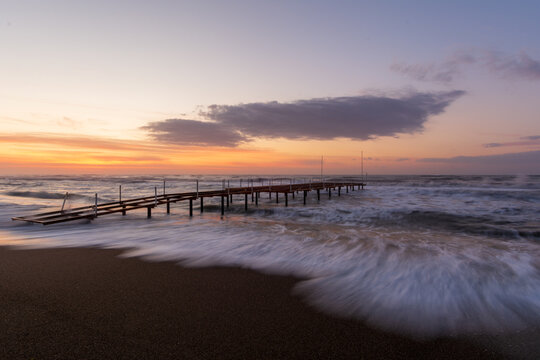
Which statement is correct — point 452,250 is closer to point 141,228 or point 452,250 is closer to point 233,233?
point 233,233

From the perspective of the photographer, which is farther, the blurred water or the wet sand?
the blurred water

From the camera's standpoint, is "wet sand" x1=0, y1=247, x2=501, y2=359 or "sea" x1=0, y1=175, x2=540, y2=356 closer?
"wet sand" x1=0, y1=247, x2=501, y2=359

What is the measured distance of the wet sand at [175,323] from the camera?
3.03m

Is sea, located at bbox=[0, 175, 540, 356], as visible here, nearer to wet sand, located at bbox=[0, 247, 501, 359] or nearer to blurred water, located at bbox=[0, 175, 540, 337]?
blurred water, located at bbox=[0, 175, 540, 337]

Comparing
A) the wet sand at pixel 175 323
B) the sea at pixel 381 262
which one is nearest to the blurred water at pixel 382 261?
the sea at pixel 381 262

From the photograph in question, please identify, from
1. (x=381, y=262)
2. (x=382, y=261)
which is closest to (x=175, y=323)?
(x=381, y=262)

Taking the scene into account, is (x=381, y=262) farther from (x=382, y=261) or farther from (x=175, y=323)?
(x=175, y=323)

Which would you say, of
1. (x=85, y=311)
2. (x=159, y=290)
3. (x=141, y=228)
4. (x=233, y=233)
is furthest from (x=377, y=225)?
(x=85, y=311)

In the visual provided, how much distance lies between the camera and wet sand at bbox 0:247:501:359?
3.03 metres

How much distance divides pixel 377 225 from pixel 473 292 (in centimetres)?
938

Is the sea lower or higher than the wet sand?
lower

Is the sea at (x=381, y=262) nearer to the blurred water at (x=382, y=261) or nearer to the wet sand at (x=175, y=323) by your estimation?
the blurred water at (x=382, y=261)

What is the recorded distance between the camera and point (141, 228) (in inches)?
454

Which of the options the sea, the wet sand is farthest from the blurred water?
the wet sand
